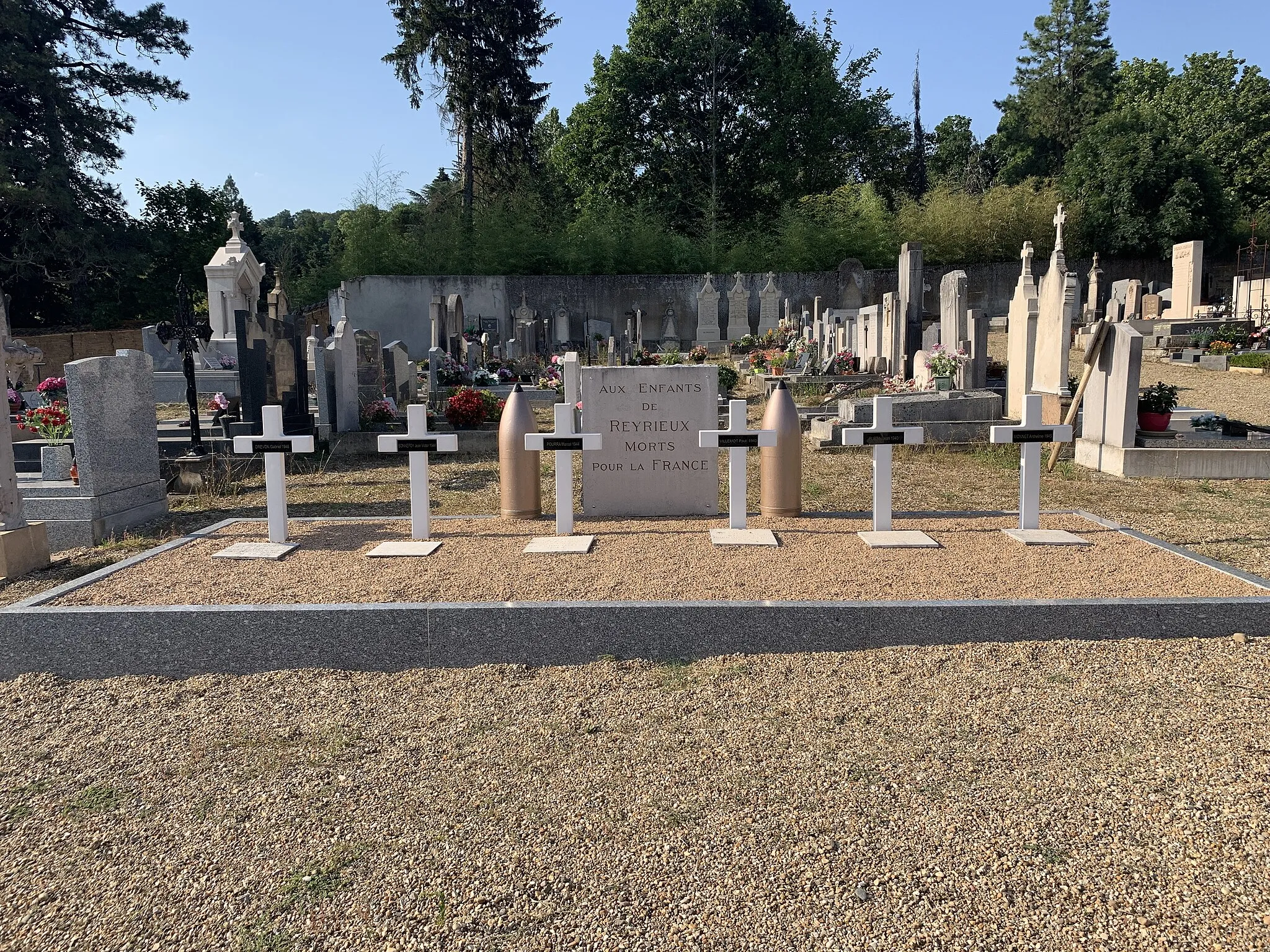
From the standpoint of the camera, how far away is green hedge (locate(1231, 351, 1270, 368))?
18547mm

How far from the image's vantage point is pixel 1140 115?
1567 inches

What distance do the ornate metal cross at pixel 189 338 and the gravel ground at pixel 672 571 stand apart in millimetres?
4410

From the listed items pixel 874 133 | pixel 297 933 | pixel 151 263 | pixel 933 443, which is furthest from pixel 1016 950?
pixel 874 133

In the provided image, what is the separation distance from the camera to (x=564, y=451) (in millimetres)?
6062

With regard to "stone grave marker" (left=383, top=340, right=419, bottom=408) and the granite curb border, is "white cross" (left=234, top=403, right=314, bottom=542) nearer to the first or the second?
the granite curb border

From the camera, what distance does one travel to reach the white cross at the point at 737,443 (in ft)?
19.7

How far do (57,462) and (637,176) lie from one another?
35.3 metres

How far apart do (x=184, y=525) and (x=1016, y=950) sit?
716 centimetres

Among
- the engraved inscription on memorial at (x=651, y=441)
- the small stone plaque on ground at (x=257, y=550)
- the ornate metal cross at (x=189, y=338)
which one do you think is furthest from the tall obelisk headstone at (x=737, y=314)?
the small stone plaque on ground at (x=257, y=550)

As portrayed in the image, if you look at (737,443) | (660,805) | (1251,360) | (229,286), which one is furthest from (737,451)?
(1251,360)

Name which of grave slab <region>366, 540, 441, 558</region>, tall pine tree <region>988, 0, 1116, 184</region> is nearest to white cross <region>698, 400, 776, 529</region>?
grave slab <region>366, 540, 441, 558</region>

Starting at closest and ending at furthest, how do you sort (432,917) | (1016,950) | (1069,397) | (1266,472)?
(1016,950) → (432,917) → (1266,472) → (1069,397)

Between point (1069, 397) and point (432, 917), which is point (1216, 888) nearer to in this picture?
point (432, 917)

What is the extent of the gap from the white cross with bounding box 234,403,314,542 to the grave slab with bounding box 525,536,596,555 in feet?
5.28
